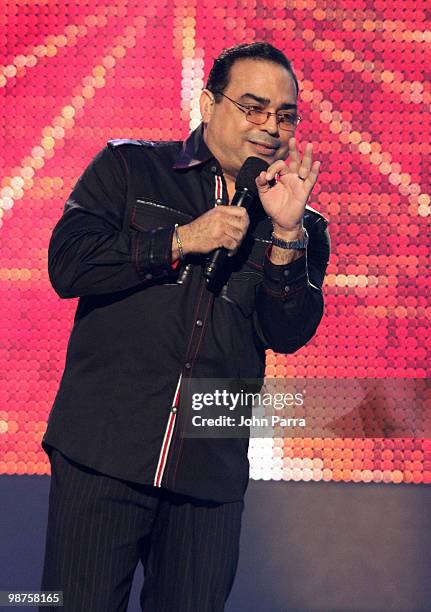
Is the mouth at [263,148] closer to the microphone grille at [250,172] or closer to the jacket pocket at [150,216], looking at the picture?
the microphone grille at [250,172]

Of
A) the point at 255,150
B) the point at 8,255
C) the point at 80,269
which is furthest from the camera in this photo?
the point at 8,255

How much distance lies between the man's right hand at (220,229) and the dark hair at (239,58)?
37cm

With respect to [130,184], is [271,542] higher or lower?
lower

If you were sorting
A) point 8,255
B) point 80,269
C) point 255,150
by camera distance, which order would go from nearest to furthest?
point 80,269, point 255,150, point 8,255

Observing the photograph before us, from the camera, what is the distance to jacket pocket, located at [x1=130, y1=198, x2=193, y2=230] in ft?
5.36

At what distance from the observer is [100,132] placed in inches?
107

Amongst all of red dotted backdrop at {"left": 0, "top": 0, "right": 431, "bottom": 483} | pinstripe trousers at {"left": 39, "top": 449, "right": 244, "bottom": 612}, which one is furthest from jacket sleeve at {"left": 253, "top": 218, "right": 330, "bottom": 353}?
red dotted backdrop at {"left": 0, "top": 0, "right": 431, "bottom": 483}

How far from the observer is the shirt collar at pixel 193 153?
1.71 metres

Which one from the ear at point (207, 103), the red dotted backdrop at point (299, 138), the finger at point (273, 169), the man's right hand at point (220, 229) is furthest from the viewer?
the red dotted backdrop at point (299, 138)

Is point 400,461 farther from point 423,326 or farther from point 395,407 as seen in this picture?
point 423,326

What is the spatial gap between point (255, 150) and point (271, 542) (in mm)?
1487

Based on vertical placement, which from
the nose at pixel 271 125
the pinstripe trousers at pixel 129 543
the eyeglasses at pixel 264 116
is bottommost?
the pinstripe trousers at pixel 129 543

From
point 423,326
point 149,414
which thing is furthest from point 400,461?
point 149,414

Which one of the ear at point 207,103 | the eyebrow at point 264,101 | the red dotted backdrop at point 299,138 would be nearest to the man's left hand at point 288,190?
the eyebrow at point 264,101
